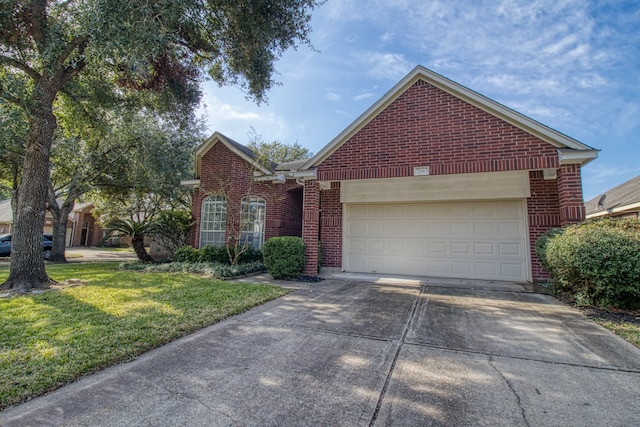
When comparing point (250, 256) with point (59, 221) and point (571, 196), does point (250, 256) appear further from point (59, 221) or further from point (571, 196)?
point (59, 221)

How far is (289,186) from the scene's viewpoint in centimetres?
1147

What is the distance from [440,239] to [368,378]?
262 inches

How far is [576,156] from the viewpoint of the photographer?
21.1 feet

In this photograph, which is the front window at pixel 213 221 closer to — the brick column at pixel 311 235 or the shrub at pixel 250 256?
the shrub at pixel 250 256

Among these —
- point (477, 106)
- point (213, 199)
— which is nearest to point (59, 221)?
point (213, 199)

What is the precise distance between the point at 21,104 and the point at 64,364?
8.22 metres

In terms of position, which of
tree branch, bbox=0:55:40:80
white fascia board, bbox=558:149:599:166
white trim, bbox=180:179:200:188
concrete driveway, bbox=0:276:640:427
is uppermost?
tree branch, bbox=0:55:40:80

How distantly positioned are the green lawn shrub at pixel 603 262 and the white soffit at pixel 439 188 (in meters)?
2.42

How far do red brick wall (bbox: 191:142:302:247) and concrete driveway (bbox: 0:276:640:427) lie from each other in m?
6.87

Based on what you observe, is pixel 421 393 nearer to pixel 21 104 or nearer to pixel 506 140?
pixel 506 140

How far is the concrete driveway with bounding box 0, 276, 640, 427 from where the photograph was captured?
210 centimetres

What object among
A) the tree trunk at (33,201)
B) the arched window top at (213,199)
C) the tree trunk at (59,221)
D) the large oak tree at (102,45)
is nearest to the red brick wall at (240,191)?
the arched window top at (213,199)

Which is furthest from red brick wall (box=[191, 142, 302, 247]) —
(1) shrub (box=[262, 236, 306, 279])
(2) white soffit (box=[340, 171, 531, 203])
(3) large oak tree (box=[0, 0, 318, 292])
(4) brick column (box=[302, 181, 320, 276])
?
(3) large oak tree (box=[0, 0, 318, 292])

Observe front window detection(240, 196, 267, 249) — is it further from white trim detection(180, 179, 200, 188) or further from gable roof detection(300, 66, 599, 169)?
gable roof detection(300, 66, 599, 169)
